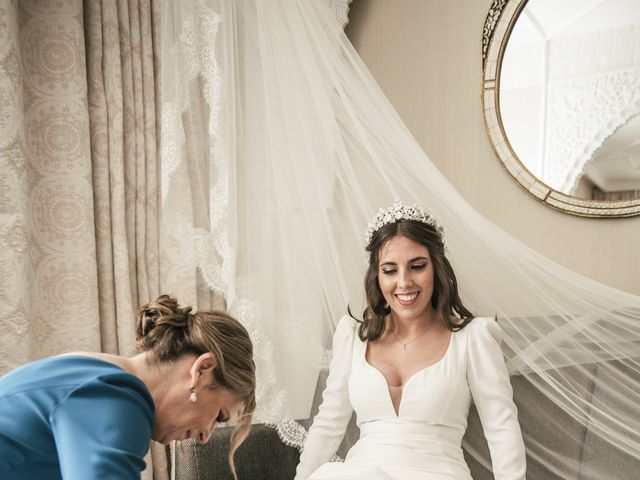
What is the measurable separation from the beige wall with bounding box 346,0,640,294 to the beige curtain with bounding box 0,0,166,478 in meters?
0.93

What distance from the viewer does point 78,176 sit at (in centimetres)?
200

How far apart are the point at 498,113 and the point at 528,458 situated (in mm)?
1201

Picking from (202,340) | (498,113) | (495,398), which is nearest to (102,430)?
(202,340)

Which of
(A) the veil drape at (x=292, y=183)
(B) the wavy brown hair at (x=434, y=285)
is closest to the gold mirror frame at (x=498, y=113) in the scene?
(A) the veil drape at (x=292, y=183)

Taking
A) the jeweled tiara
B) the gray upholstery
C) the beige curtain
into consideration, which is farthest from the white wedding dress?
the beige curtain

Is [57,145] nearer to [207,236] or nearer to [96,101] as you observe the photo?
[96,101]

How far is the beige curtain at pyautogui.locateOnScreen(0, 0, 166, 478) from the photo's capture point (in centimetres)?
181

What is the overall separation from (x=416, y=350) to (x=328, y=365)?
0.92 feet

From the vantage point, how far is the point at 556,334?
62.3 inches

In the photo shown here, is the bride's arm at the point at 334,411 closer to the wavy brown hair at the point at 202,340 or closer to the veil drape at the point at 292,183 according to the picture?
the veil drape at the point at 292,183

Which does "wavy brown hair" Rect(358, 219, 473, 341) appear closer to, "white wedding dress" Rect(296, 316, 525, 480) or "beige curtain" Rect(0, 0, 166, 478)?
"white wedding dress" Rect(296, 316, 525, 480)

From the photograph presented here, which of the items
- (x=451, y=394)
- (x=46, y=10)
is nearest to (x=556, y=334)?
(x=451, y=394)

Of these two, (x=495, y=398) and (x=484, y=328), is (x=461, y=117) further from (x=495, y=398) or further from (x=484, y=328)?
(x=495, y=398)

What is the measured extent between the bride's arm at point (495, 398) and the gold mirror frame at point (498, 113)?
69 cm
